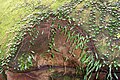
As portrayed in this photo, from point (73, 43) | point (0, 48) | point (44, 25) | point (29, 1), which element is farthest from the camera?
point (29, 1)

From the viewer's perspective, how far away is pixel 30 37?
3.78 m

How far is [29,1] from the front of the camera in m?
4.57

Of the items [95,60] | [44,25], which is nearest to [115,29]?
[95,60]

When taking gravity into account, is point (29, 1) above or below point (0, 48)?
above

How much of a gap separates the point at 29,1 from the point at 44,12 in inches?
31.8

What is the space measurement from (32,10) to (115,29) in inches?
63.3

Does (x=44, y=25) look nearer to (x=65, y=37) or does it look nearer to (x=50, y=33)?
(x=50, y=33)

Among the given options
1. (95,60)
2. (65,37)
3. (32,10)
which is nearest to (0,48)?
(32,10)

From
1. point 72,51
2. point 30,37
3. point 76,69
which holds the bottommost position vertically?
point 76,69

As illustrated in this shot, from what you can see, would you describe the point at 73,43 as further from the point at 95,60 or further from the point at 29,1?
the point at 29,1

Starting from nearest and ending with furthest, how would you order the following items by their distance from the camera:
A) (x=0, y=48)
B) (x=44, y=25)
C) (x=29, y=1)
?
1. (x=44, y=25)
2. (x=0, y=48)
3. (x=29, y=1)

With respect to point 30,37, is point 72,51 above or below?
below

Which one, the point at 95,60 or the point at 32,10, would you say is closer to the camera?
the point at 95,60

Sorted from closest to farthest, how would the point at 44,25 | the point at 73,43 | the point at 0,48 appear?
1. the point at 73,43
2. the point at 44,25
3. the point at 0,48
